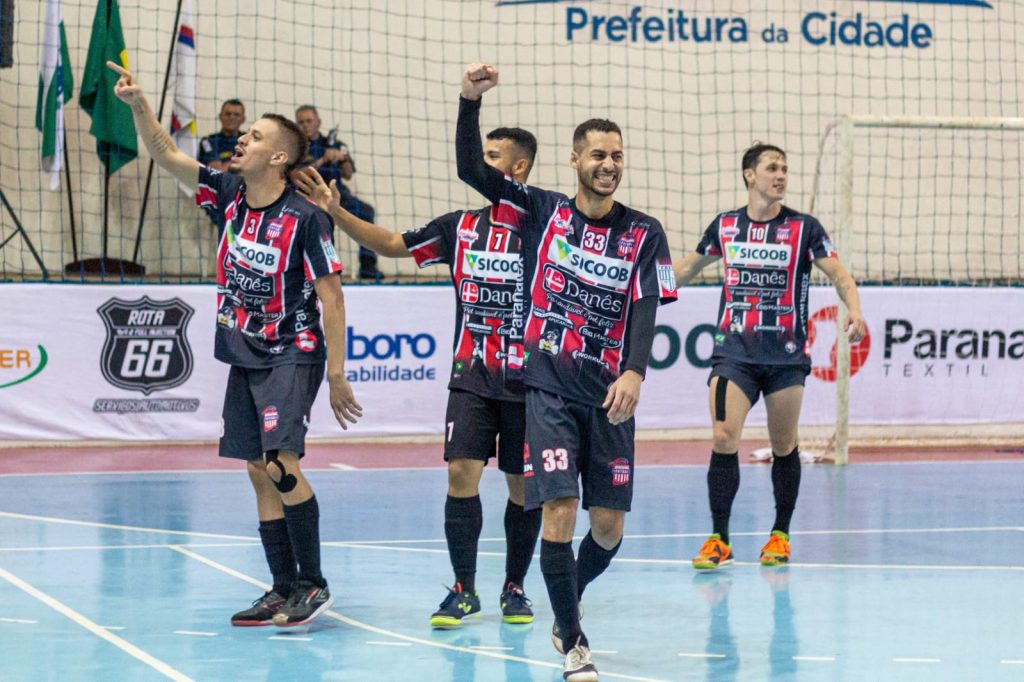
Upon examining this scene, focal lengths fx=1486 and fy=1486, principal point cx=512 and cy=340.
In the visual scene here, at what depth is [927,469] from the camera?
37.2ft

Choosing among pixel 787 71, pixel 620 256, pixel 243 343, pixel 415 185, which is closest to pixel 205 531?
pixel 243 343

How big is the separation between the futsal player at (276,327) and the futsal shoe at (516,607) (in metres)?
0.72

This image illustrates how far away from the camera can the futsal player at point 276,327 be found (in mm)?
5852

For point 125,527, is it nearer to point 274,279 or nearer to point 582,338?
point 274,279

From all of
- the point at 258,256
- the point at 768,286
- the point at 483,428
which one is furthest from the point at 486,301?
the point at 768,286

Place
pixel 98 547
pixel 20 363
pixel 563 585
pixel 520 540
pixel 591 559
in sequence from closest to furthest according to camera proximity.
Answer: pixel 563 585 → pixel 591 559 → pixel 520 540 → pixel 98 547 → pixel 20 363

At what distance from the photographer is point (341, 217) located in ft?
19.1

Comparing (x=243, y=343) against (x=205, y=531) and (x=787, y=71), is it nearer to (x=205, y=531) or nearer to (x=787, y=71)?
(x=205, y=531)

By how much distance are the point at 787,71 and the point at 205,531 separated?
959cm

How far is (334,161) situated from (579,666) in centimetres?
886

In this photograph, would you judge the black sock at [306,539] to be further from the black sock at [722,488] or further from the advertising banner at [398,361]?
the advertising banner at [398,361]

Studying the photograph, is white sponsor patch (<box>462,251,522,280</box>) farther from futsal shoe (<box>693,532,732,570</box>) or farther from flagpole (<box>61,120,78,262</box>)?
flagpole (<box>61,120,78,262</box>)

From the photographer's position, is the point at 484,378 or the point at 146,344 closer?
the point at 484,378

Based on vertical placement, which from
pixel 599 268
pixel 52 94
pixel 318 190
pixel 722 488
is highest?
pixel 52 94
